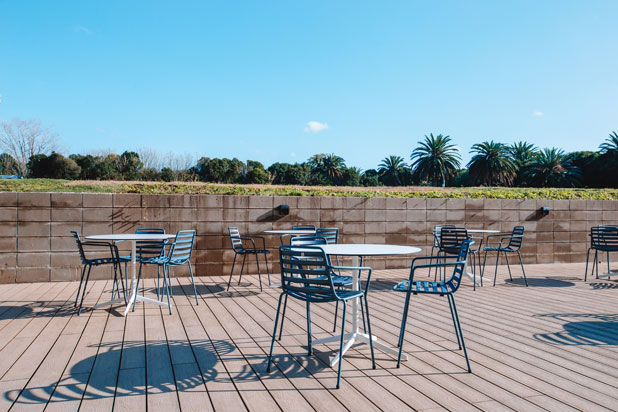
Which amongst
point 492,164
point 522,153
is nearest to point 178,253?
point 492,164

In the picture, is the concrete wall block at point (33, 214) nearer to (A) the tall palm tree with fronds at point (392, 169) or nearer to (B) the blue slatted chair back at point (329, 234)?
(B) the blue slatted chair back at point (329, 234)

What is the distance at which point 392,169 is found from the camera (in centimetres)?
4291

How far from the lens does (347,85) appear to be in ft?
33.6

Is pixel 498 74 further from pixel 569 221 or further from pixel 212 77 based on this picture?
pixel 212 77

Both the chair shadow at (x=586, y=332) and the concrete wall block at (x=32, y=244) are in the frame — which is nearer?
the chair shadow at (x=586, y=332)

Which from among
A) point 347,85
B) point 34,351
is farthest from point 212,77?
point 34,351

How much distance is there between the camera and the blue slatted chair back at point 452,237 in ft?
17.1

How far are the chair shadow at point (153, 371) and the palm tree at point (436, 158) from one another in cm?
3041

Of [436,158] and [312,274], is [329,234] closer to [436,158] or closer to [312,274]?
[312,274]

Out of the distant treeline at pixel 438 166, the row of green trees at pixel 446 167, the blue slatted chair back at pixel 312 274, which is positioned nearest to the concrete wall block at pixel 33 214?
the blue slatted chair back at pixel 312 274

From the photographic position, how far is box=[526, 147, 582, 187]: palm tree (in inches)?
1027

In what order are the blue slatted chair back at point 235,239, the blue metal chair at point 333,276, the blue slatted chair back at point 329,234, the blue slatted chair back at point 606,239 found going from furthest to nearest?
the blue slatted chair back at point 606,239
the blue slatted chair back at point 235,239
the blue slatted chair back at point 329,234
the blue metal chair at point 333,276

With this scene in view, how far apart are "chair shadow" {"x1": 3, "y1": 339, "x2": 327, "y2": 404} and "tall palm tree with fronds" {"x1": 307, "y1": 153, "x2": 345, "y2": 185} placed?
143 ft

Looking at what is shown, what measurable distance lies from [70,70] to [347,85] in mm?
8813
